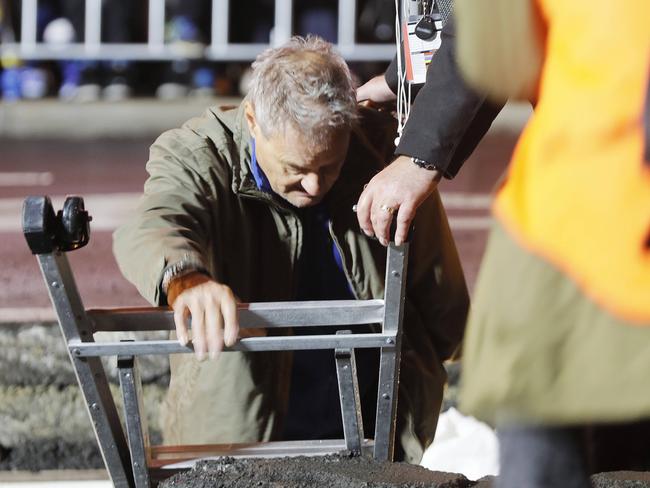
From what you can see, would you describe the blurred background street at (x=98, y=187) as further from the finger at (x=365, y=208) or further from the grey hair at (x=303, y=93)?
the finger at (x=365, y=208)

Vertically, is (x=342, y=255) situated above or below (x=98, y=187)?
above

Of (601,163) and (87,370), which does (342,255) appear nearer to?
(87,370)

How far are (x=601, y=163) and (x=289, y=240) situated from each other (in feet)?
5.68

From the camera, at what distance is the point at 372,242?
10.1 ft

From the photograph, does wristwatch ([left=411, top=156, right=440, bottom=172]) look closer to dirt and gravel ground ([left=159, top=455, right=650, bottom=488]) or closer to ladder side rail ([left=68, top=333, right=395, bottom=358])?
ladder side rail ([left=68, top=333, right=395, bottom=358])

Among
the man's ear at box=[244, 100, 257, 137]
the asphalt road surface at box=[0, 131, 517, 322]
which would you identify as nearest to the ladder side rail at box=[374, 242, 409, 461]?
the man's ear at box=[244, 100, 257, 137]

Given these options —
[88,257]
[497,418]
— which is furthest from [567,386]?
[88,257]

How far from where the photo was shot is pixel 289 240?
122 inches

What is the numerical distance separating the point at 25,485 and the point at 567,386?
2061 millimetres

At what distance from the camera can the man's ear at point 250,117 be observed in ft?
9.85

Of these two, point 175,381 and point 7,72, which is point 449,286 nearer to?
point 175,381

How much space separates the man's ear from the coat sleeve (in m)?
0.11

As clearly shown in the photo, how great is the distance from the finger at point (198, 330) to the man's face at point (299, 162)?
0.66m

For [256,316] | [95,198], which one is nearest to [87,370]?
[256,316]
